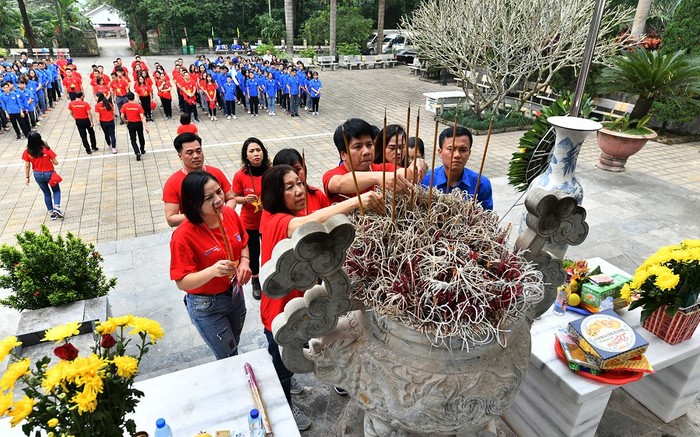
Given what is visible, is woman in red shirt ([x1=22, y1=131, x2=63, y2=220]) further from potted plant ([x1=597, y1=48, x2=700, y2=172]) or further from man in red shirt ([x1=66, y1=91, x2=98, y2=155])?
potted plant ([x1=597, y1=48, x2=700, y2=172])

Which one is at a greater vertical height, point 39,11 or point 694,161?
point 39,11

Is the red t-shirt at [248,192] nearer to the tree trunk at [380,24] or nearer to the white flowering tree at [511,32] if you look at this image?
the white flowering tree at [511,32]

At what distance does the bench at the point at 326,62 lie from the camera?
68.3 feet

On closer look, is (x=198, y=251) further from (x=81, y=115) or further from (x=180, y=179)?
(x=81, y=115)

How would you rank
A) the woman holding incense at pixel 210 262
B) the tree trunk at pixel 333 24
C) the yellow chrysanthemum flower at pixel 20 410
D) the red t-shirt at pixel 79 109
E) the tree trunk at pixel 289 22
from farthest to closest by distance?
the tree trunk at pixel 289 22, the tree trunk at pixel 333 24, the red t-shirt at pixel 79 109, the woman holding incense at pixel 210 262, the yellow chrysanthemum flower at pixel 20 410

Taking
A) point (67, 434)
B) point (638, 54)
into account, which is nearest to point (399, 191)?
point (67, 434)

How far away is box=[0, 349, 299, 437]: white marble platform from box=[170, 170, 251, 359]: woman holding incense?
17.5 inches

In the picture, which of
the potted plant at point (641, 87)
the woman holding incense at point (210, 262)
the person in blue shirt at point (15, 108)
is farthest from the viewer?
the person in blue shirt at point (15, 108)

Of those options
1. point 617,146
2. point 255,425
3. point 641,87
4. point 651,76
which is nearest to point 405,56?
point 641,87

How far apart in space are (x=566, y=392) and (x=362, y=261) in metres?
1.50

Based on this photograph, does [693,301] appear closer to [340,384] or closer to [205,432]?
[340,384]

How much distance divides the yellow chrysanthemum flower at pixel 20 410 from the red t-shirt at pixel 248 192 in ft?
8.27

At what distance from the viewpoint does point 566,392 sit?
7.34 feet

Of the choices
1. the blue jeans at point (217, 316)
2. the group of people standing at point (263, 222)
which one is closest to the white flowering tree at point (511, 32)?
the group of people standing at point (263, 222)
